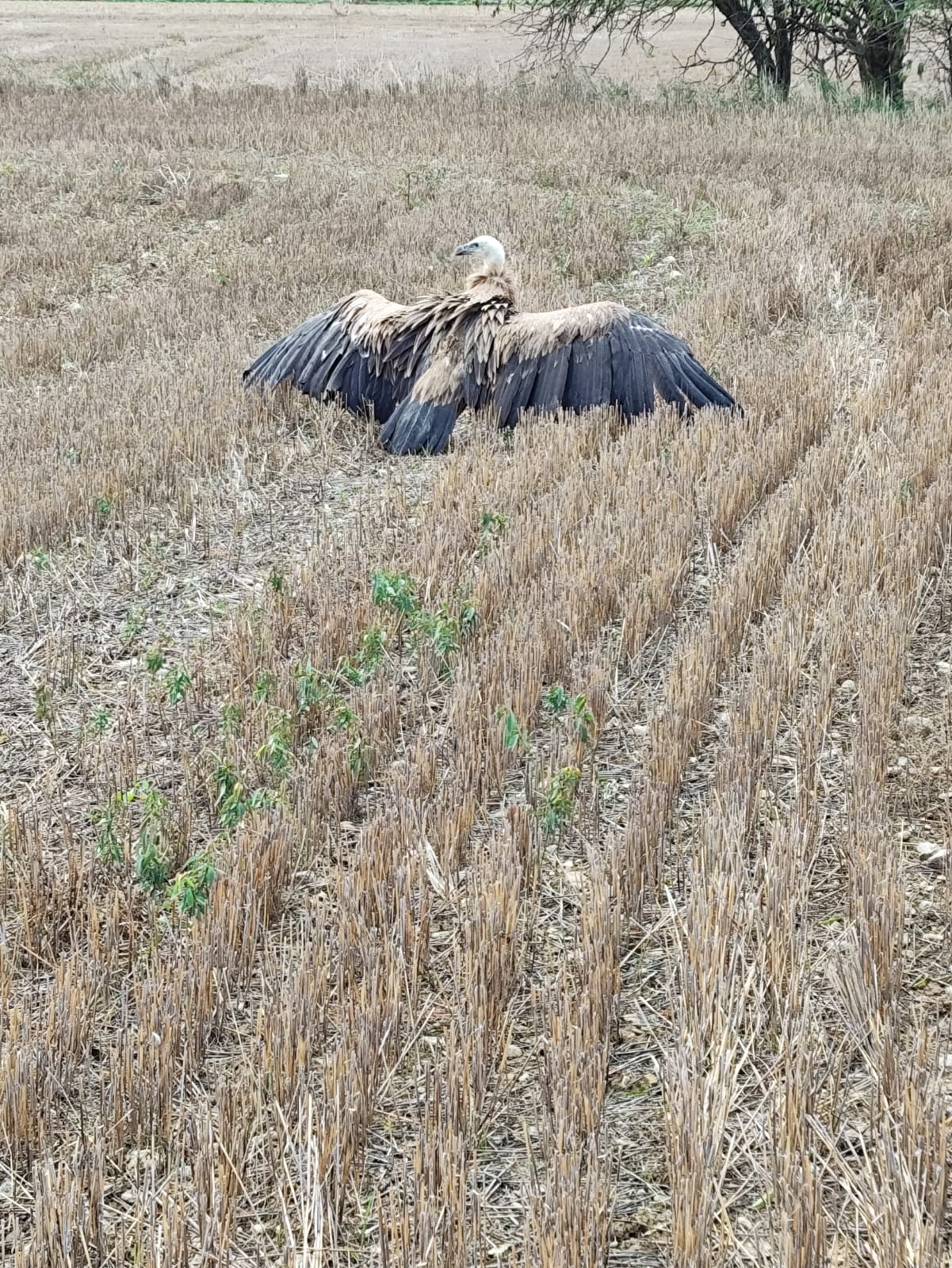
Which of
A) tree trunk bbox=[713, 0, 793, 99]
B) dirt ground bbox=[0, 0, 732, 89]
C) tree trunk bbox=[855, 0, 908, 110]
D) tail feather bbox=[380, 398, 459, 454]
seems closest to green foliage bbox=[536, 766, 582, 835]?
tail feather bbox=[380, 398, 459, 454]

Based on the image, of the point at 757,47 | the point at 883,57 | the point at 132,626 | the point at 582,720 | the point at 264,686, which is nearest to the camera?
the point at 582,720

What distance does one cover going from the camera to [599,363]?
291 inches

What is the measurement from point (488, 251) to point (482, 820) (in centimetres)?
504

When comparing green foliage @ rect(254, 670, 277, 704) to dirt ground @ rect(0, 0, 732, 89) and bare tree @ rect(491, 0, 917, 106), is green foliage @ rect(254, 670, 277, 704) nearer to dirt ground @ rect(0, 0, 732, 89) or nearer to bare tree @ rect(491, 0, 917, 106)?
bare tree @ rect(491, 0, 917, 106)

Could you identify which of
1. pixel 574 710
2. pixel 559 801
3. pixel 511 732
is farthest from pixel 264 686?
pixel 559 801

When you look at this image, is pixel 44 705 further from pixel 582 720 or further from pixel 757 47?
pixel 757 47

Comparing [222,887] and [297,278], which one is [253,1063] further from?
[297,278]

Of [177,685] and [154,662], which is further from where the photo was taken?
[154,662]

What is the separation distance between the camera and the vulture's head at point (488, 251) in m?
7.92

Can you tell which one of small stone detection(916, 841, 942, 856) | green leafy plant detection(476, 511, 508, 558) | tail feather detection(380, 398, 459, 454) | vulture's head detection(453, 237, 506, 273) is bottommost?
small stone detection(916, 841, 942, 856)

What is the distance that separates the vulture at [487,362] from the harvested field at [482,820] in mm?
229

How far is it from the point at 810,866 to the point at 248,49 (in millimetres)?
34760

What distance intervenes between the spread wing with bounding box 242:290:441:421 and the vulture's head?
0.52 m

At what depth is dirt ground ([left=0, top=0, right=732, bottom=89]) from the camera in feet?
85.7
